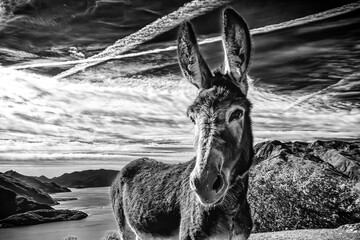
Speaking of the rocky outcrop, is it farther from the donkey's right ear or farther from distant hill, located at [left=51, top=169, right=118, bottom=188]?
the donkey's right ear

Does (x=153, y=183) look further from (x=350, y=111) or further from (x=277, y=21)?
(x=350, y=111)

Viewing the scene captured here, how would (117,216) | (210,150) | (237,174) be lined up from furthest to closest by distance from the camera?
(117,216), (237,174), (210,150)

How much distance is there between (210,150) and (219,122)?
117 mm

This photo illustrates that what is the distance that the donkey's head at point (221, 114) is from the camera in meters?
1.29

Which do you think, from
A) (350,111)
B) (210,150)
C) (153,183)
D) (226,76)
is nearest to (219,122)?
(210,150)

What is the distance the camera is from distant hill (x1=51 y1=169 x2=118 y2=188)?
257 centimetres

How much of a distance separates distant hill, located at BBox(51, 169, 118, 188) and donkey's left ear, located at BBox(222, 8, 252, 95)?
136cm

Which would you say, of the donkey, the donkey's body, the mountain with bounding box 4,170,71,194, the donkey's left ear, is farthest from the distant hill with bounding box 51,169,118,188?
the donkey's left ear

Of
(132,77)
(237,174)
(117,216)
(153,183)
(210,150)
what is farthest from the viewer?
(132,77)

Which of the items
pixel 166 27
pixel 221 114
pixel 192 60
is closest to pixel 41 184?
pixel 166 27

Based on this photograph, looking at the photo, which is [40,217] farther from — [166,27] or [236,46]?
[236,46]

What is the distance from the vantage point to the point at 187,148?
259cm

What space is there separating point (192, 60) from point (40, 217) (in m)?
1.60

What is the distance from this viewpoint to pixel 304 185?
8.32 feet
